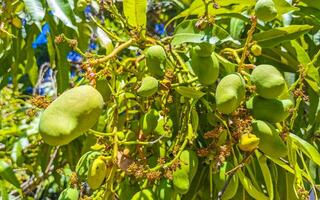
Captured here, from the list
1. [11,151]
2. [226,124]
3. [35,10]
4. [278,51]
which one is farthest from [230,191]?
[11,151]

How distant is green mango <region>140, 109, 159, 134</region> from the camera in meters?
1.08

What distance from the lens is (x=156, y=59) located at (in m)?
1.07

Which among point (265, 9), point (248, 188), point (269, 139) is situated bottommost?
point (248, 188)

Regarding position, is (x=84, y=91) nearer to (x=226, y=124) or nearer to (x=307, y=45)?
(x=226, y=124)

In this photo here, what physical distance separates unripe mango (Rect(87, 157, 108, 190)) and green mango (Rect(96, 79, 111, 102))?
153 millimetres

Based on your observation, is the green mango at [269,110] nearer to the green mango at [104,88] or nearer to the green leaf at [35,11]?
the green mango at [104,88]

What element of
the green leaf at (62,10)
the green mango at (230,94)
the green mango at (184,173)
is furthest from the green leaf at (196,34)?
the green leaf at (62,10)

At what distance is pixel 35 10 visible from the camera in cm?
140

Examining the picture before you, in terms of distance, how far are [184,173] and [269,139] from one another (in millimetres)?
166

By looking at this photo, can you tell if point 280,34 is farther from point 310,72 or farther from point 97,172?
point 97,172

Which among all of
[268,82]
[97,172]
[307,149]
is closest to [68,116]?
[97,172]

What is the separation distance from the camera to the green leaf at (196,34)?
3.60ft

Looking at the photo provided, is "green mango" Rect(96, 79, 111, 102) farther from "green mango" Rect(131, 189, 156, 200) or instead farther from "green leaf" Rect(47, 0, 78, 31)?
"green leaf" Rect(47, 0, 78, 31)

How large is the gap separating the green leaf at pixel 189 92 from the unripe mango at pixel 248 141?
0.43 ft
